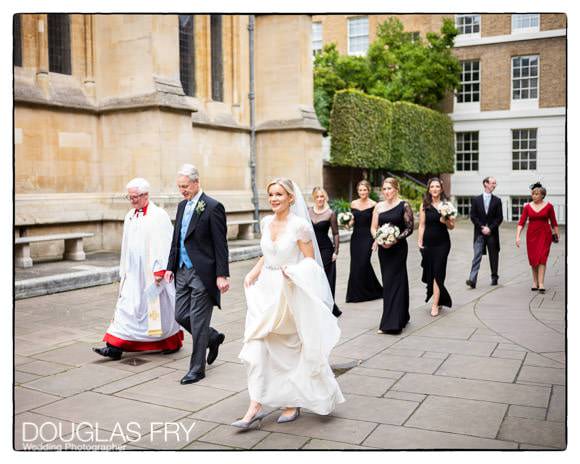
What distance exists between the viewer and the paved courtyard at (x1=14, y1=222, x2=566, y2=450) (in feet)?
14.9

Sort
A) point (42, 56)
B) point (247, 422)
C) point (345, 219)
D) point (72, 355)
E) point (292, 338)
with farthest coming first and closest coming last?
point (42, 56) → point (345, 219) → point (72, 355) → point (292, 338) → point (247, 422)

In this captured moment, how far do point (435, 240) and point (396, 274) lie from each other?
1.39 m

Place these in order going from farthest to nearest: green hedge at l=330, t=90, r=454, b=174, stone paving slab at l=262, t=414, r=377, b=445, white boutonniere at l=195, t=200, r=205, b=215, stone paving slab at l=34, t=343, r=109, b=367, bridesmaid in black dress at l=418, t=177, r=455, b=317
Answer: green hedge at l=330, t=90, r=454, b=174 → bridesmaid in black dress at l=418, t=177, r=455, b=317 → stone paving slab at l=34, t=343, r=109, b=367 → white boutonniere at l=195, t=200, r=205, b=215 → stone paving slab at l=262, t=414, r=377, b=445

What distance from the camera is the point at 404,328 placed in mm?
8367

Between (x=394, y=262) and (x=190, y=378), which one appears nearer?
(x=190, y=378)

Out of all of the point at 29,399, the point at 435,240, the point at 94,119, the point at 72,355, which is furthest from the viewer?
the point at 94,119

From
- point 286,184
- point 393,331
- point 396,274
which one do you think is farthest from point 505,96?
point 286,184

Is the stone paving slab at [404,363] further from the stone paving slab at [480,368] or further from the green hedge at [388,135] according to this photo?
the green hedge at [388,135]

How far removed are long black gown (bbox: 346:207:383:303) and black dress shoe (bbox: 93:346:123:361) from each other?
452 centimetres

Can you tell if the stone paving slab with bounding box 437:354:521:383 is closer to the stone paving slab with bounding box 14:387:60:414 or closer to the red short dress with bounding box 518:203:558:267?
the stone paving slab with bounding box 14:387:60:414

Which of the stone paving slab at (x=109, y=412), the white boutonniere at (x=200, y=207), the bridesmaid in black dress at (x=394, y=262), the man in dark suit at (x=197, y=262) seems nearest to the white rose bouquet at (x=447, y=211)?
→ the bridesmaid in black dress at (x=394, y=262)

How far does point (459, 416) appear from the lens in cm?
498

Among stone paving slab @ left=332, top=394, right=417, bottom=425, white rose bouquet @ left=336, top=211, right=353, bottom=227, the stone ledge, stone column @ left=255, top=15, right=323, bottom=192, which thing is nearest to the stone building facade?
the stone ledge

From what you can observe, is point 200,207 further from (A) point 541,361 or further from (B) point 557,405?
(A) point 541,361
